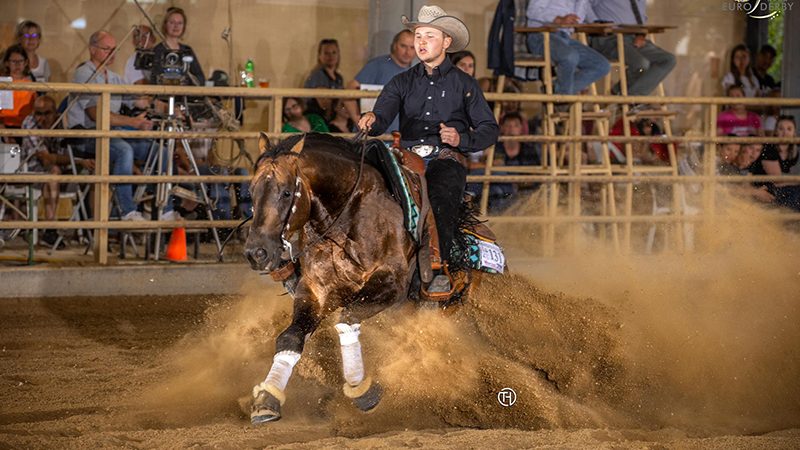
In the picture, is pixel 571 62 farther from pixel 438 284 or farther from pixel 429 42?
pixel 438 284

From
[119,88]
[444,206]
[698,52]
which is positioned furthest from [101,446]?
[698,52]

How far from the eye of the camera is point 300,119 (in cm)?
1089

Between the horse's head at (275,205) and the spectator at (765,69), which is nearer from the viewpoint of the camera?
the horse's head at (275,205)

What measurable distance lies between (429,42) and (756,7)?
10188mm

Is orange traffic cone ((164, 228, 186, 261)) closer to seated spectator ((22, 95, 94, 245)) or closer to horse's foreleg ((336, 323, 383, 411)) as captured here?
seated spectator ((22, 95, 94, 245))

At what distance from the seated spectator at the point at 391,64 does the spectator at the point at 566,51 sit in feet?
4.75

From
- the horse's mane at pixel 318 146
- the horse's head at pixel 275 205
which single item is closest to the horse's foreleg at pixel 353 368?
the horse's head at pixel 275 205

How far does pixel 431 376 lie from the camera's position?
6.15 meters

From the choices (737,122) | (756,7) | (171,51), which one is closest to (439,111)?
(171,51)

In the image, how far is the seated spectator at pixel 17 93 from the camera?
10359mm

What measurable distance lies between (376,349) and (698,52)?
33.2ft

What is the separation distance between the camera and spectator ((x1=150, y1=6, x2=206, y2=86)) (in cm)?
984

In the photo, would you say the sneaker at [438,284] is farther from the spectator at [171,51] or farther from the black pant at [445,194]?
the spectator at [171,51]

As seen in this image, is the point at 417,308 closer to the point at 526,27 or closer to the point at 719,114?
the point at 526,27
